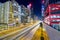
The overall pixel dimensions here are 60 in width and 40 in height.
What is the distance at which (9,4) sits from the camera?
11.2ft

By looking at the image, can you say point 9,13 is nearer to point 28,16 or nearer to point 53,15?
point 28,16

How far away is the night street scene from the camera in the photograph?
3362mm

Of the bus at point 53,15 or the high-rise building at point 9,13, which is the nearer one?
the high-rise building at point 9,13

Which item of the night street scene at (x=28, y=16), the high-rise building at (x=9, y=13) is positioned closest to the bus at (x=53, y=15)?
the night street scene at (x=28, y=16)

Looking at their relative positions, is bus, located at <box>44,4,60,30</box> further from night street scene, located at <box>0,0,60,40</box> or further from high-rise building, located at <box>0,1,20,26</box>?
high-rise building, located at <box>0,1,20,26</box>

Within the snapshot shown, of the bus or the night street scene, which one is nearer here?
the night street scene

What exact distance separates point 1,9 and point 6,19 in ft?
0.74

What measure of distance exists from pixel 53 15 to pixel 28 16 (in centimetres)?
60

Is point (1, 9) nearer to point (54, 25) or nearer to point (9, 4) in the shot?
point (9, 4)

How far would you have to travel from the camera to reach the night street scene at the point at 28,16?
11.0 ft

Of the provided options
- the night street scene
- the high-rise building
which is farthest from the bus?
the high-rise building

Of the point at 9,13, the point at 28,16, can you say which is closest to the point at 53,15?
the point at 28,16

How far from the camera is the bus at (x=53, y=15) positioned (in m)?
3.50

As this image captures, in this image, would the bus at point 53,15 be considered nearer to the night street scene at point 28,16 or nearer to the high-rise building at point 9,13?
the night street scene at point 28,16
